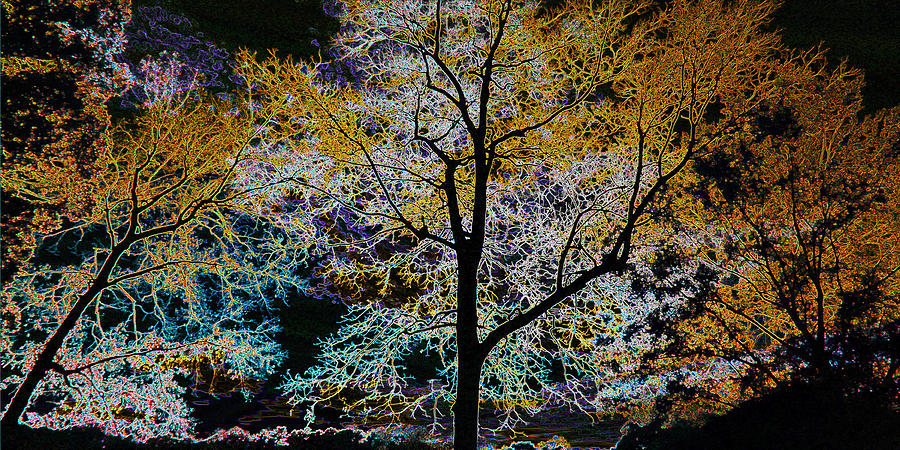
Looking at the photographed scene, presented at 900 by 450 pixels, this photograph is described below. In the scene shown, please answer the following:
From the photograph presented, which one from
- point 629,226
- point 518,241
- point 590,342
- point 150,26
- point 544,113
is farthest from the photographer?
A: point 150,26

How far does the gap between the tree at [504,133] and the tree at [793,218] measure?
2.34ft

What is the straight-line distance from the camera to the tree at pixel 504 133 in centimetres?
784

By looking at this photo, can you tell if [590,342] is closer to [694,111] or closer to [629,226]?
[629,226]

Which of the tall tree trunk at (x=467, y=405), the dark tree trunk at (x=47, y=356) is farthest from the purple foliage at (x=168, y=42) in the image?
the tall tree trunk at (x=467, y=405)

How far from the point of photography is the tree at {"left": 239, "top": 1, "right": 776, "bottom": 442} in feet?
25.7

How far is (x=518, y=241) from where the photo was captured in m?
10.4

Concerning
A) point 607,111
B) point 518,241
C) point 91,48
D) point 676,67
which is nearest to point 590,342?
point 518,241

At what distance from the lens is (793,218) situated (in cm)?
888

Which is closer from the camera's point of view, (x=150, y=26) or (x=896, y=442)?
(x=896, y=442)

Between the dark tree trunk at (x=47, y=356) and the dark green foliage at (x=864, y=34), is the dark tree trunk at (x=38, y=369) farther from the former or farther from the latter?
the dark green foliage at (x=864, y=34)

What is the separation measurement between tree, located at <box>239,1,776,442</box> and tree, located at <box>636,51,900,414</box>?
2.34 ft

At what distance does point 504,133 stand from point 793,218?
5364 millimetres

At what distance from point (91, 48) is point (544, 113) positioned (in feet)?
26.7

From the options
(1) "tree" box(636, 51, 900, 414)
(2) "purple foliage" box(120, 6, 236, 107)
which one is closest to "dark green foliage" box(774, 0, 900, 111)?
(1) "tree" box(636, 51, 900, 414)
